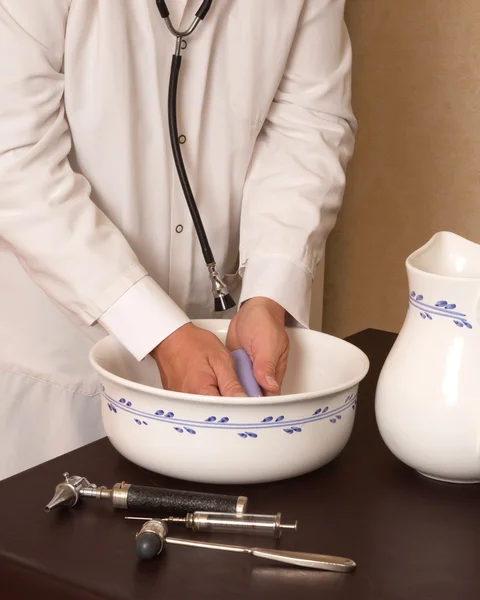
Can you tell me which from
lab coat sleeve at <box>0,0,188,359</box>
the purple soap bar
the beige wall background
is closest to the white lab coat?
lab coat sleeve at <box>0,0,188,359</box>

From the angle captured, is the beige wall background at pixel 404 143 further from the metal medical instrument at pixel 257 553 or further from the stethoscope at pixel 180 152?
the metal medical instrument at pixel 257 553

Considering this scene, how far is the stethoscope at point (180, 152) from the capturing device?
3.70 feet

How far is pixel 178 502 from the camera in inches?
28.9

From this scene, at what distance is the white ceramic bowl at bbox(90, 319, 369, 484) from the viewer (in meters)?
0.77

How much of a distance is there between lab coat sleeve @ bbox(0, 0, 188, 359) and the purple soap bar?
0.34 ft

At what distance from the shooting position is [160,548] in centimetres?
67

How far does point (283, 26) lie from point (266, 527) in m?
0.79

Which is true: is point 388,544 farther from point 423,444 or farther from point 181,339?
point 181,339

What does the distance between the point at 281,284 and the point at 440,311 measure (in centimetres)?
37

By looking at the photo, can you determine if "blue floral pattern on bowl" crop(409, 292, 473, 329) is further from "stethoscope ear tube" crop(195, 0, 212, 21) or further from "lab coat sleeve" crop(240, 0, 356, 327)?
"stethoscope ear tube" crop(195, 0, 212, 21)

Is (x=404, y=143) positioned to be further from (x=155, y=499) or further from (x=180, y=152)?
(x=155, y=499)

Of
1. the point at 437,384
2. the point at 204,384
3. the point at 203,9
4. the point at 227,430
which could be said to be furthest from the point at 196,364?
the point at 203,9

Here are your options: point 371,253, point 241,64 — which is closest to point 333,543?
point 241,64


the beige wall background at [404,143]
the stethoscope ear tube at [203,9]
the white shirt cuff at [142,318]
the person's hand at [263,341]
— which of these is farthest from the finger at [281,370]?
the beige wall background at [404,143]
